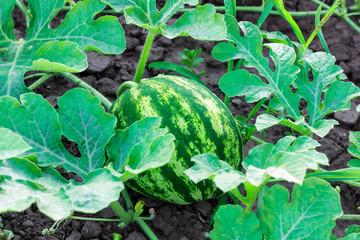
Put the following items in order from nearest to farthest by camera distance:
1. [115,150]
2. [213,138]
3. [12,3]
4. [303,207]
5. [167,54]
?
[303,207] < [115,150] < [213,138] < [12,3] < [167,54]

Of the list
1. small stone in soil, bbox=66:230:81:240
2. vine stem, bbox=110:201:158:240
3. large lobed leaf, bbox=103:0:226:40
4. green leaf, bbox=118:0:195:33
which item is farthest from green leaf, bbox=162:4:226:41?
small stone in soil, bbox=66:230:81:240

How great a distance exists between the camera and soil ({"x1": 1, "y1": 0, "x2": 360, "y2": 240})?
2.09 metres

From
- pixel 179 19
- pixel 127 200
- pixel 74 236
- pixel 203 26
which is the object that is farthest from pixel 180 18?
pixel 74 236

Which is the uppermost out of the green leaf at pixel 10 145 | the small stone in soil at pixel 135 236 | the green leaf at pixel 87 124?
the green leaf at pixel 10 145

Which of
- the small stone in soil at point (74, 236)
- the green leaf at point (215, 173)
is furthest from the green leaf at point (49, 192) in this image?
the small stone in soil at point (74, 236)

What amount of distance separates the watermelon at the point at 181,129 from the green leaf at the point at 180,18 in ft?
0.82

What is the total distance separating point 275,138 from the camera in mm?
2625

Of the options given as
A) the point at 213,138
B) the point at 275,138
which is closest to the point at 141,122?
the point at 213,138

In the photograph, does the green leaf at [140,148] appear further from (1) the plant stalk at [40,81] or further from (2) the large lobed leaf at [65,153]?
(1) the plant stalk at [40,81]

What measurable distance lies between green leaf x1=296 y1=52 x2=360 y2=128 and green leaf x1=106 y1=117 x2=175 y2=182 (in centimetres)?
78

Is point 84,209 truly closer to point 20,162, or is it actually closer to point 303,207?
point 20,162

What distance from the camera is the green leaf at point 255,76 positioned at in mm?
2066

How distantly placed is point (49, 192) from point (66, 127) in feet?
1.20

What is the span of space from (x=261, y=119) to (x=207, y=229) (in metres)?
0.62
